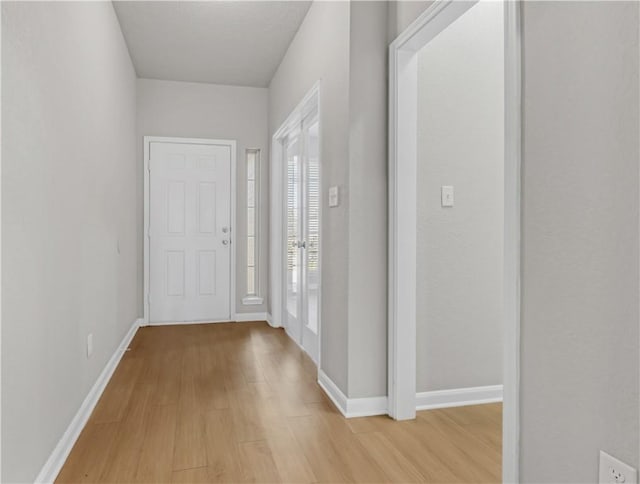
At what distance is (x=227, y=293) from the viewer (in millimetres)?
5305

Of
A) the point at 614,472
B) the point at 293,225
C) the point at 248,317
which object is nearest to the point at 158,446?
the point at 614,472

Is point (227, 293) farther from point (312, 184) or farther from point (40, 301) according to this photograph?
point (40, 301)

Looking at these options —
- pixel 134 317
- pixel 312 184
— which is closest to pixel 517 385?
pixel 312 184

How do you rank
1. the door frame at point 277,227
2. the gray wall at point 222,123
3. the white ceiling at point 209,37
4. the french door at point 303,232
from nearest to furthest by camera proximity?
the white ceiling at point 209,37 → the french door at point 303,232 → the door frame at point 277,227 → the gray wall at point 222,123

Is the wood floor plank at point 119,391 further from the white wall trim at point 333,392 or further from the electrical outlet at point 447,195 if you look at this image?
the electrical outlet at point 447,195

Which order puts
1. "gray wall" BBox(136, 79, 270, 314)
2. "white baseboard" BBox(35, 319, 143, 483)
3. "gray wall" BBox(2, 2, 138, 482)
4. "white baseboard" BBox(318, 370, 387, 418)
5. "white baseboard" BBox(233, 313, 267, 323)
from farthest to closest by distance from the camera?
"white baseboard" BBox(233, 313, 267, 323) < "gray wall" BBox(136, 79, 270, 314) < "white baseboard" BBox(318, 370, 387, 418) < "white baseboard" BBox(35, 319, 143, 483) < "gray wall" BBox(2, 2, 138, 482)

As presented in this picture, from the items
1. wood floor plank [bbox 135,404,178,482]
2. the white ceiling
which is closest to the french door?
the white ceiling

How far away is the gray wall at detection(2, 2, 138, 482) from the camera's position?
148cm

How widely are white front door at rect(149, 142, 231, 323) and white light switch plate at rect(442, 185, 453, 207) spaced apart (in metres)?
3.22

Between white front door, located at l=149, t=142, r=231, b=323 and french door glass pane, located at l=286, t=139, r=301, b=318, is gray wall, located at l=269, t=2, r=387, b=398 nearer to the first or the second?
french door glass pane, located at l=286, t=139, r=301, b=318

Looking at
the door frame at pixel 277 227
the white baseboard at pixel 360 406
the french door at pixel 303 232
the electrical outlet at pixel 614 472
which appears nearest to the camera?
the electrical outlet at pixel 614 472

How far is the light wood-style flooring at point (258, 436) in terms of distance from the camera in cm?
191

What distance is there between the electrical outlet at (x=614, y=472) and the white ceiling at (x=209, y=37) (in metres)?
3.32

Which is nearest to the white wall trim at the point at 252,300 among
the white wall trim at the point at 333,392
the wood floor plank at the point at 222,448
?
the white wall trim at the point at 333,392
